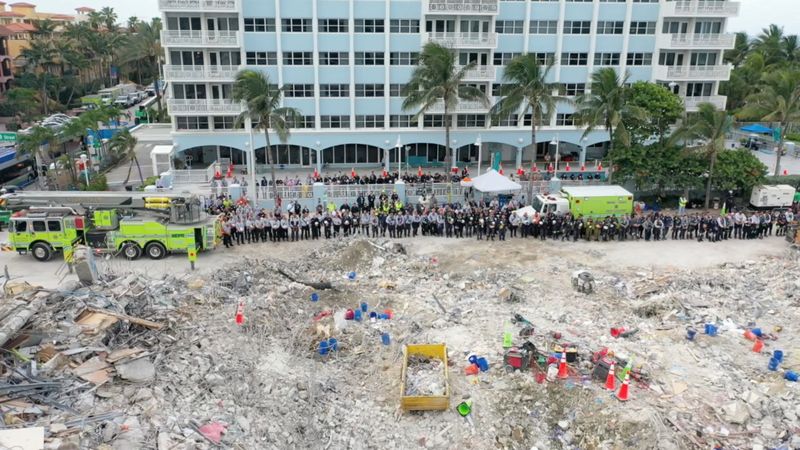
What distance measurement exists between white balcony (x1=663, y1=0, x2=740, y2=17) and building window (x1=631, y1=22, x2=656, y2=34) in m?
1.27

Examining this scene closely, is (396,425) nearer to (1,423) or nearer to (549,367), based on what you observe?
(549,367)

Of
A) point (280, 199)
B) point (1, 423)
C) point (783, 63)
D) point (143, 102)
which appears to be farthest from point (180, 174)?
point (783, 63)

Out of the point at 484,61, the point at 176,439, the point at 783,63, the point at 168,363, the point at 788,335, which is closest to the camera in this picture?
the point at 176,439

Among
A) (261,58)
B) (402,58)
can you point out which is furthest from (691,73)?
(261,58)

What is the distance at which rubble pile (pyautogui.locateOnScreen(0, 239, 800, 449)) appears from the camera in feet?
47.6

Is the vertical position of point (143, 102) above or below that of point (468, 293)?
above

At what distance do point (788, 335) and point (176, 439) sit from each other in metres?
18.2

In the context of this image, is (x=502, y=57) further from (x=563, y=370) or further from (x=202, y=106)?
(x=563, y=370)

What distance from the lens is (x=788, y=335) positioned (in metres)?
20.0

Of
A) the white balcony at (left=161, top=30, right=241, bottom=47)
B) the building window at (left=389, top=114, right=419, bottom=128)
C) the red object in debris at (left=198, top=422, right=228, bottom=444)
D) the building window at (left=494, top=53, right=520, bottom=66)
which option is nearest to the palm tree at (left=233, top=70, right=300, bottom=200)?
the white balcony at (left=161, top=30, right=241, bottom=47)

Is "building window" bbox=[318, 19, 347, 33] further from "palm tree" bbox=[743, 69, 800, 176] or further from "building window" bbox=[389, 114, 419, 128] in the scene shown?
"palm tree" bbox=[743, 69, 800, 176]

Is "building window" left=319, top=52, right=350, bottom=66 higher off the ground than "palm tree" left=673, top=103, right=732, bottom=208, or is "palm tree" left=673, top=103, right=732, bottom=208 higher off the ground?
"building window" left=319, top=52, right=350, bottom=66

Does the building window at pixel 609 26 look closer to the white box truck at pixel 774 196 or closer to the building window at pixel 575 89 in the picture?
Result: the building window at pixel 575 89

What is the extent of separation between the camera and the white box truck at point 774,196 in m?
35.7
